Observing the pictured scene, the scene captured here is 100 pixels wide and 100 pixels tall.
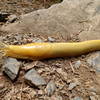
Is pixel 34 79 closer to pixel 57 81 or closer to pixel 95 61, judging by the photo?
pixel 57 81

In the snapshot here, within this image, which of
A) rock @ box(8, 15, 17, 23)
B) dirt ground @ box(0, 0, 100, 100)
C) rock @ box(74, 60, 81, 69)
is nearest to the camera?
dirt ground @ box(0, 0, 100, 100)

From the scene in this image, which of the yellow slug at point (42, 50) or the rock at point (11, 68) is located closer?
the rock at point (11, 68)

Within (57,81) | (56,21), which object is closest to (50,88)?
(57,81)

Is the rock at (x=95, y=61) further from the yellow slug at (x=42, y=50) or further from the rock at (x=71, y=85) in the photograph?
the rock at (x=71, y=85)

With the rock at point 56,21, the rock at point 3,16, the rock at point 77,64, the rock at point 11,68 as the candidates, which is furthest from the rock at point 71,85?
the rock at point 3,16

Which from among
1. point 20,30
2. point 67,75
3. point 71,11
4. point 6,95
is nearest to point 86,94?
point 67,75

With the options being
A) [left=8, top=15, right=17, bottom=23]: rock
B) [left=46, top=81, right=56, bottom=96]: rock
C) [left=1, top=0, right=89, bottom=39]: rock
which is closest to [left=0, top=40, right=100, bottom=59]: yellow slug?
[left=46, top=81, right=56, bottom=96]: rock

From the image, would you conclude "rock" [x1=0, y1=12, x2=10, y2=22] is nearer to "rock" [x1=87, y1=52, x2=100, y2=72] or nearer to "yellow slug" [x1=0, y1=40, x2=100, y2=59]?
"yellow slug" [x1=0, y1=40, x2=100, y2=59]
